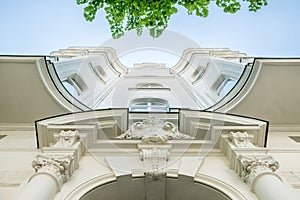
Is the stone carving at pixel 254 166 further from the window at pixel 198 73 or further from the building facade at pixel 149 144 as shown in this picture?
the window at pixel 198 73

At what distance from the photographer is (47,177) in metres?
7.62

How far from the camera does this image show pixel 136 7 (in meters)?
6.65

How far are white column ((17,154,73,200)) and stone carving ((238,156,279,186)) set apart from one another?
172 inches

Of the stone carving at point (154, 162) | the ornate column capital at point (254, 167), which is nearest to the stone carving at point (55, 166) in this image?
the stone carving at point (154, 162)

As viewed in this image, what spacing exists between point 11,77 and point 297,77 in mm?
11144

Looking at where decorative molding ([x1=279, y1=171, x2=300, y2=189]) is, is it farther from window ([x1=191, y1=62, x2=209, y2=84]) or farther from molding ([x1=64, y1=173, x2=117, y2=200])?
window ([x1=191, y1=62, x2=209, y2=84])

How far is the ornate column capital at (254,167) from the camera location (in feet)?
26.0

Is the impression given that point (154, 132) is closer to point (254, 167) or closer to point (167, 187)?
point (167, 187)

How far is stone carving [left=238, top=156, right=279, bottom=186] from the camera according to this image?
26.3 feet

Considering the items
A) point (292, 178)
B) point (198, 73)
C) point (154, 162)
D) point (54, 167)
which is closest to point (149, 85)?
point (198, 73)

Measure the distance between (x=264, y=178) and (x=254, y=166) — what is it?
542mm

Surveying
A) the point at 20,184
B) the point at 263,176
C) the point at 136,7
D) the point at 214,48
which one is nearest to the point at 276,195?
Answer: the point at 263,176

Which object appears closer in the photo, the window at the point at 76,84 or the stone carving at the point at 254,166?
the stone carving at the point at 254,166

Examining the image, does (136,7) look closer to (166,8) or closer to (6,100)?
(166,8)
